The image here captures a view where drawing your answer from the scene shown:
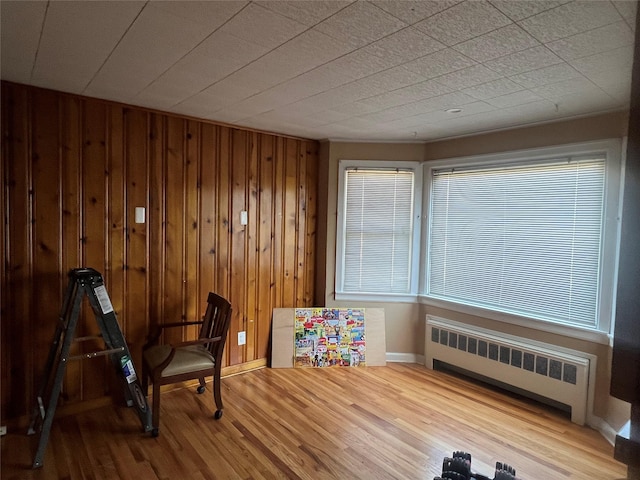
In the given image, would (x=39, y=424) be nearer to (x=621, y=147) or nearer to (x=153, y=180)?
(x=153, y=180)

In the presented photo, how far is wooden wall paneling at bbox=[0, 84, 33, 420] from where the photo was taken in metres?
2.51

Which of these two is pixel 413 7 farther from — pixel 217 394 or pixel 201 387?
pixel 201 387

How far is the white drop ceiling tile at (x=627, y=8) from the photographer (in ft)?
4.55

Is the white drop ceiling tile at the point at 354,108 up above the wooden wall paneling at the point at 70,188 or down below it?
above

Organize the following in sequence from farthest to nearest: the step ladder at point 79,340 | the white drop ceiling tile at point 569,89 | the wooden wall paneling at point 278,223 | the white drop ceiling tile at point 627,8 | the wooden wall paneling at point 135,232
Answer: the wooden wall paneling at point 278,223 → the wooden wall paneling at point 135,232 → the step ladder at point 79,340 → the white drop ceiling tile at point 569,89 → the white drop ceiling tile at point 627,8

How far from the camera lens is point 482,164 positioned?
3486 millimetres

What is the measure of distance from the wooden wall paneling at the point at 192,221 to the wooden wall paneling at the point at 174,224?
1.4 inches

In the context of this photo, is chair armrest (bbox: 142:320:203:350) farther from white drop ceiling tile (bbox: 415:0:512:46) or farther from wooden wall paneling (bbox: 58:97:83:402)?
white drop ceiling tile (bbox: 415:0:512:46)

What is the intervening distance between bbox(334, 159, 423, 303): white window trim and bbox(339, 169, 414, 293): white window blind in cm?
4

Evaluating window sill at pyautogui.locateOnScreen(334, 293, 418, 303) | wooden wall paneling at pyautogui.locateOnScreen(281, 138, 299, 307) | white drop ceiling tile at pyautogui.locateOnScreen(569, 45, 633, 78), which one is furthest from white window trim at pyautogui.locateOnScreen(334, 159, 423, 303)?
white drop ceiling tile at pyautogui.locateOnScreen(569, 45, 633, 78)

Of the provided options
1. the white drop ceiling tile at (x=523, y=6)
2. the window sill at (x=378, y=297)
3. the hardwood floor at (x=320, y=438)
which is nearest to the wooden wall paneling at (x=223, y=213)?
the hardwood floor at (x=320, y=438)

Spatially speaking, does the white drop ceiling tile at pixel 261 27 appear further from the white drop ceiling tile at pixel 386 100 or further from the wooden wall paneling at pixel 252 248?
the wooden wall paneling at pixel 252 248

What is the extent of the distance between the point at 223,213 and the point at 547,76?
259 centimetres

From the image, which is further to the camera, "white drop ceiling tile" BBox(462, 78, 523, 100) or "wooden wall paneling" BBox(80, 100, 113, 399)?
"wooden wall paneling" BBox(80, 100, 113, 399)
